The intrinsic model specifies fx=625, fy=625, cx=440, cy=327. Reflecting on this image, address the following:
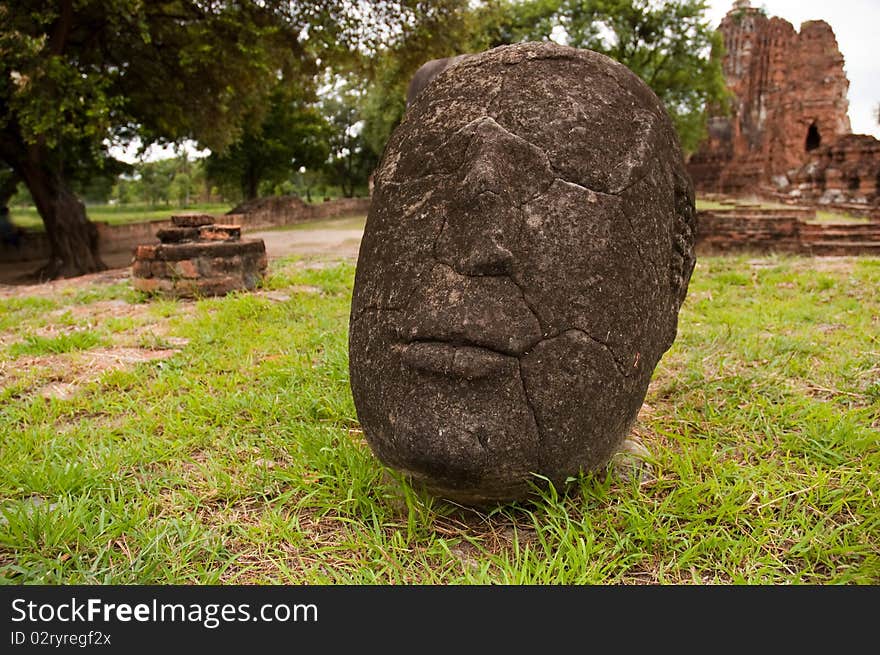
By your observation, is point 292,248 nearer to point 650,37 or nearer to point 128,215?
point 650,37

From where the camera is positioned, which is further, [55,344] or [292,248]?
[292,248]

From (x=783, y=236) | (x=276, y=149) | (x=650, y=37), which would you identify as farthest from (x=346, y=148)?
(x=783, y=236)

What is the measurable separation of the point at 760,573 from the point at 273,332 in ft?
12.2

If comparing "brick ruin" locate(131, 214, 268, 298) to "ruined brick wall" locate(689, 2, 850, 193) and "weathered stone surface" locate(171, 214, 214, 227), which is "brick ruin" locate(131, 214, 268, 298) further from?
"ruined brick wall" locate(689, 2, 850, 193)

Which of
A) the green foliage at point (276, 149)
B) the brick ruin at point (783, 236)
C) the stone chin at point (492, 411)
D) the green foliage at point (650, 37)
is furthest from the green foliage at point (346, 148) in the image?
the stone chin at point (492, 411)

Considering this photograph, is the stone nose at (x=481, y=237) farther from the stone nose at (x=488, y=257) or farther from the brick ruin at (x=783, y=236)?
the brick ruin at (x=783, y=236)

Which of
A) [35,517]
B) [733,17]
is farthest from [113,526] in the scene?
[733,17]

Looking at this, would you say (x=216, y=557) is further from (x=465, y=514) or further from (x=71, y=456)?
(x=71, y=456)

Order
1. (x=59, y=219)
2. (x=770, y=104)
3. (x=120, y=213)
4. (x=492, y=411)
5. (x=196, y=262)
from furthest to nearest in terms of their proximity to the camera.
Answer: (x=120, y=213), (x=770, y=104), (x=59, y=219), (x=196, y=262), (x=492, y=411)

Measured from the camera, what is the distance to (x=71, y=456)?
2648mm

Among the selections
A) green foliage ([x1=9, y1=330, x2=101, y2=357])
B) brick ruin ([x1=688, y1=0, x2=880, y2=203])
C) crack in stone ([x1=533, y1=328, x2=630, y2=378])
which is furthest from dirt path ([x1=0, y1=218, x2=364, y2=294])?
brick ruin ([x1=688, y1=0, x2=880, y2=203])

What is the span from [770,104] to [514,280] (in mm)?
29001

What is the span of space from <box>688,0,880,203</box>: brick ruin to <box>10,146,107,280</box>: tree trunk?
849 inches

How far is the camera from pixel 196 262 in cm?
644
